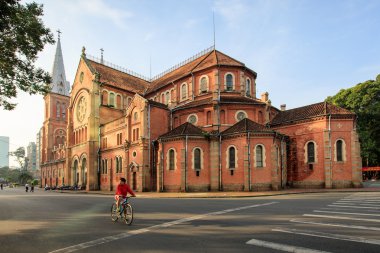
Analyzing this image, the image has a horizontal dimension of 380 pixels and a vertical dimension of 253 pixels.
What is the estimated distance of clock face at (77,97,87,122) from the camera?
48.5m

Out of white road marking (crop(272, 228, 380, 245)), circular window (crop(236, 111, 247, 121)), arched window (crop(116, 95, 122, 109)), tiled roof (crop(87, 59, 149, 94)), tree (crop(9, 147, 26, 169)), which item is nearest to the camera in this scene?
white road marking (crop(272, 228, 380, 245))

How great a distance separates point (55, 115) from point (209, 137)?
52.0 metres

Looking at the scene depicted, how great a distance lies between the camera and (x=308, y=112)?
34.8 m

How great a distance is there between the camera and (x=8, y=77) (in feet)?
49.3

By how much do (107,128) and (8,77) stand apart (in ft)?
95.4

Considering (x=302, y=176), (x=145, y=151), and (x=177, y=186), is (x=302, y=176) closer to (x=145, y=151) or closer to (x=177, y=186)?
(x=177, y=186)

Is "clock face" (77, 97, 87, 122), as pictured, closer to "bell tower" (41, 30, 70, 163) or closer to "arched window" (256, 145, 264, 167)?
"bell tower" (41, 30, 70, 163)

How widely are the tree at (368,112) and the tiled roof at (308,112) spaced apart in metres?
21.0

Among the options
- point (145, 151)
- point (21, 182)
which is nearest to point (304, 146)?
point (145, 151)

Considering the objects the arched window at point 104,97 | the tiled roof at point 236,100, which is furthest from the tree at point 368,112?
the arched window at point 104,97

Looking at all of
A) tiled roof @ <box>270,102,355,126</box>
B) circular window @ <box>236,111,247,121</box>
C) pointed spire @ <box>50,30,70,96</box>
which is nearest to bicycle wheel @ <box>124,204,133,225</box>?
circular window @ <box>236,111,247,121</box>

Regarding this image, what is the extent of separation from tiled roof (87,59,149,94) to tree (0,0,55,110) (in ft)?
106

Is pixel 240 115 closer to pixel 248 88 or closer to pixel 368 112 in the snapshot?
pixel 248 88

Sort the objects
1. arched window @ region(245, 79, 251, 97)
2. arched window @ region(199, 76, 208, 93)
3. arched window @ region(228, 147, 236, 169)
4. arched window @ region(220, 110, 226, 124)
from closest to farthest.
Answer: arched window @ region(228, 147, 236, 169) < arched window @ region(220, 110, 226, 124) < arched window @ region(199, 76, 208, 93) < arched window @ region(245, 79, 251, 97)
